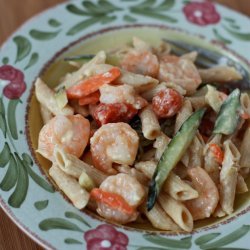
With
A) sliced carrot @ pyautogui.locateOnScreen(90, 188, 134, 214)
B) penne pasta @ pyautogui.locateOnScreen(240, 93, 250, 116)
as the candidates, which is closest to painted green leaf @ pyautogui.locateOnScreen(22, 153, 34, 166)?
sliced carrot @ pyautogui.locateOnScreen(90, 188, 134, 214)

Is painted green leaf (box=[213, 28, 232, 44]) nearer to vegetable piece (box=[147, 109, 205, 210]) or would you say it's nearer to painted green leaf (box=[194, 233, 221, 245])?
vegetable piece (box=[147, 109, 205, 210])

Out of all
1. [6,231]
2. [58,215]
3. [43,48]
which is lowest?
[6,231]

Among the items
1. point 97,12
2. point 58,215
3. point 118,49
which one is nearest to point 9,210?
point 58,215

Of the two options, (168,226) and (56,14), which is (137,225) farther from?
(56,14)

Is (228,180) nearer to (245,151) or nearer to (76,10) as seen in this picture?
(245,151)

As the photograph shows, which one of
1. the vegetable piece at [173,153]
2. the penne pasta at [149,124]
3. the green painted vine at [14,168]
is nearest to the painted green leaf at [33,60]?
the green painted vine at [14,168]

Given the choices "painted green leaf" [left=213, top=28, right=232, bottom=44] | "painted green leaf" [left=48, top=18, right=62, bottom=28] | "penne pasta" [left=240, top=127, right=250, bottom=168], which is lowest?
"penne pasta" [left=240, top=127, right=250, bottom=168]
